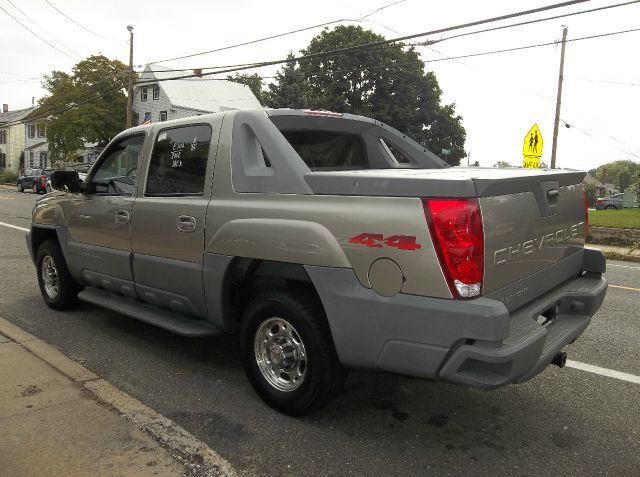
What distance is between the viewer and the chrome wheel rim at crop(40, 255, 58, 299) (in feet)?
18.2

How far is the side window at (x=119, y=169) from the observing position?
4527mm

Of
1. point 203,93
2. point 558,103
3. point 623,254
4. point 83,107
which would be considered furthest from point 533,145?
point 83,107

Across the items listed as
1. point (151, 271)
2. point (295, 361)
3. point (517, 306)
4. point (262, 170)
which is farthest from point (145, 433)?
point (517, 306)

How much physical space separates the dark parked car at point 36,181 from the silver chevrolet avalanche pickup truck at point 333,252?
29097mm

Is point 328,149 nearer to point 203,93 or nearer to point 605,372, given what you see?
point 605,372

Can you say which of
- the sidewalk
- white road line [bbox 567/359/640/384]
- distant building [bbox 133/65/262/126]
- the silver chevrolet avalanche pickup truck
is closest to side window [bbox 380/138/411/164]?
the silver chevrolet avalanche pickup truck

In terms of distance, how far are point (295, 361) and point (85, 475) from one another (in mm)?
1240

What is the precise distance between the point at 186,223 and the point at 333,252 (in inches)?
52.9

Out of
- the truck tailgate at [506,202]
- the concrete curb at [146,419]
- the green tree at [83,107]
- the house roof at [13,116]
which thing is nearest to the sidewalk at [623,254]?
the truck tailgate at [506,202]

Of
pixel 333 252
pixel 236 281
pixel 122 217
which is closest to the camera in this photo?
pixel 333 252

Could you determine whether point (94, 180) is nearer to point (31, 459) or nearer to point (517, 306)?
point (31, 459)

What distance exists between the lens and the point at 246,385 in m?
3.80

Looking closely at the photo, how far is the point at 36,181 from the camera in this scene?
103 ft

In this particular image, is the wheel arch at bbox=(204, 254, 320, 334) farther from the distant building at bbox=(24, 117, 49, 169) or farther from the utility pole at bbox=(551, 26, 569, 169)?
the distant building at bbox=(24, 117, 49, 169)
